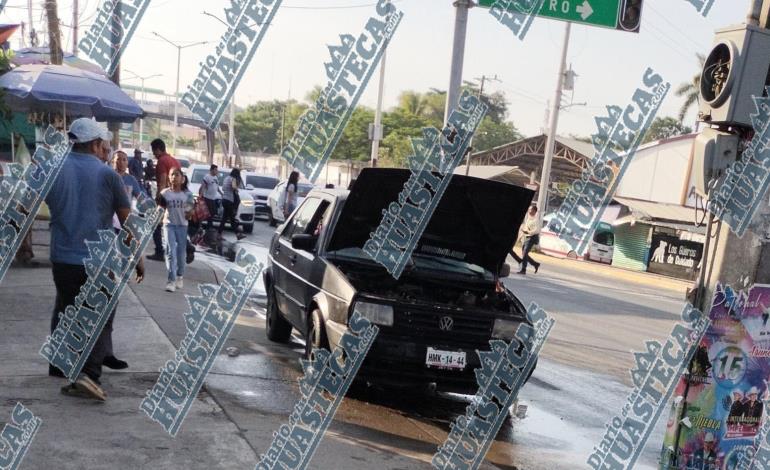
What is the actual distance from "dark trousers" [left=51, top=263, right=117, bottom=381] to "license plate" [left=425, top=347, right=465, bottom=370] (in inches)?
96.8

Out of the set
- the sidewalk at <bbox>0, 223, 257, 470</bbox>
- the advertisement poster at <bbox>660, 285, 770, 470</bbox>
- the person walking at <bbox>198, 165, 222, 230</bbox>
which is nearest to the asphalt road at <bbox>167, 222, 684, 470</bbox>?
the sidewalk at <bbox>0, 223, 257, 470</bbox>

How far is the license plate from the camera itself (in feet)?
19.7

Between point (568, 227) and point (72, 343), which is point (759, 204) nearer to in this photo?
point (72, 343)

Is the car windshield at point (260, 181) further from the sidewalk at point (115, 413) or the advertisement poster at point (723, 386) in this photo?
the advertisement poster at point (723, 386)

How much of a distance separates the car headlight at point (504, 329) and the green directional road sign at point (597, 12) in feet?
19.1

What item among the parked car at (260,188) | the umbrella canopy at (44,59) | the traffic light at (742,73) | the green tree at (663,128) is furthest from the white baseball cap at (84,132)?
the green tree at (663,128)

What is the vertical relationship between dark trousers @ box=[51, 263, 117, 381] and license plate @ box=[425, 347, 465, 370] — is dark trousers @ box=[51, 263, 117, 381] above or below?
above

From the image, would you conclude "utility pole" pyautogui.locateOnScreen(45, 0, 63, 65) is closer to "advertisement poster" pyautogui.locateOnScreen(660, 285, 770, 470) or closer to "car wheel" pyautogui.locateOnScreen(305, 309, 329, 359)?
"car wheel" pyautogui.locateOnScreen(305, 309, 329, 359)

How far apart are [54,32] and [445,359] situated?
11630 mm

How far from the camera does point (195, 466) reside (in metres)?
4.23

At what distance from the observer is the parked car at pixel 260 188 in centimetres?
2597

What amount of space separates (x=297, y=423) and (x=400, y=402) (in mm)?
1542

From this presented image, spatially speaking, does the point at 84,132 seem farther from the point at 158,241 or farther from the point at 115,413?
the point at 158,241

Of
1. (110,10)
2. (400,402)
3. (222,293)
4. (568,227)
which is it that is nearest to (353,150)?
(568,227)
